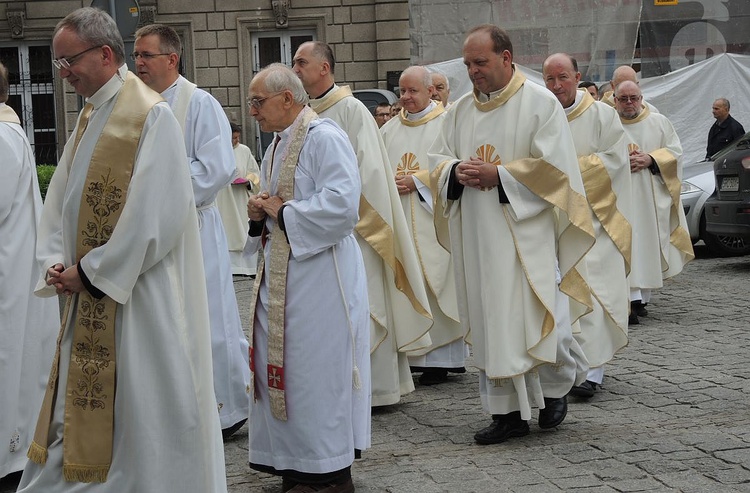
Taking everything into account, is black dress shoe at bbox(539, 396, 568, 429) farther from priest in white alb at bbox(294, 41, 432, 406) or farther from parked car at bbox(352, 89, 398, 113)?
parked car at bbox(352, 89, 398, 113)

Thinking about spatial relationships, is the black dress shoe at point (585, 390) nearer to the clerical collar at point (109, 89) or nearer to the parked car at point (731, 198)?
the clerical collar at point (109, 89)

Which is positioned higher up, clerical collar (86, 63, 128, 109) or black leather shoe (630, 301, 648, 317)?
clerical collar (86, 63, 128, 109)

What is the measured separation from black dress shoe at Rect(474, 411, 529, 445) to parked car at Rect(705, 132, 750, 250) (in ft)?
24.8

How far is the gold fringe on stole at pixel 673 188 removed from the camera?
10.6 meters

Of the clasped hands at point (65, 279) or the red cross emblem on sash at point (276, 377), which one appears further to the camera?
the red cross emblem on sash at point (276, 377)

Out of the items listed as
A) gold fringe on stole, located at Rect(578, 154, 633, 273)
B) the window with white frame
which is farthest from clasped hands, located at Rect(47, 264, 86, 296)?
the window with white frame

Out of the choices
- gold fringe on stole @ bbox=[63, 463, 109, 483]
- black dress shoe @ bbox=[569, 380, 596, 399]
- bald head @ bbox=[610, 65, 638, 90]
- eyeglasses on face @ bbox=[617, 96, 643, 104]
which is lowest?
black dress shoe @ bbox=[569, 380, 596, 399]

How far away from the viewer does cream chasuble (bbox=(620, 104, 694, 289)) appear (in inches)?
413

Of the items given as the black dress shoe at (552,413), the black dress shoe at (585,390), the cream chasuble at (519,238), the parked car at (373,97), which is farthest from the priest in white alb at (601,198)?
the parked car at (373,97)

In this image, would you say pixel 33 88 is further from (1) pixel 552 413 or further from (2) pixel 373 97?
(1) pixel 552 413

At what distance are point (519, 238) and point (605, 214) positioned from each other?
5.53 feet

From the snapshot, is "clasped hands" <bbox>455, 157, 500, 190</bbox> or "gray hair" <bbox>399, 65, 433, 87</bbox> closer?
"clasped hands" <bbox>455, 157, 500, 190</bbox>

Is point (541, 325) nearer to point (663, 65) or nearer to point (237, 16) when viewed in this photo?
point (663, 65)

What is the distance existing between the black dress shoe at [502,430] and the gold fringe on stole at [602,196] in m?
1.88
